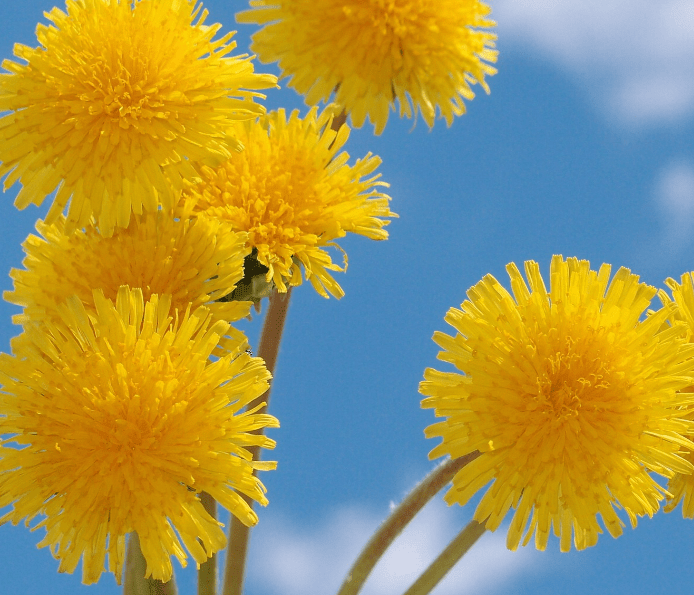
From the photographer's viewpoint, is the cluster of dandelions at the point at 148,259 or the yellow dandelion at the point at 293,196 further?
the yellow dandelion at the point at 293,196

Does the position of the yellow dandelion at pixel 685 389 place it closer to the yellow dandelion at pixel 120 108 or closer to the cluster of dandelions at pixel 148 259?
the cluster of dandelions at pixel 148 259

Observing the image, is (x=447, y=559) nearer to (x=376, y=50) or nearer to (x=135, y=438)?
(x=135, y=438)

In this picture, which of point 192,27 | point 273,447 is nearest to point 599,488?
point 273,447

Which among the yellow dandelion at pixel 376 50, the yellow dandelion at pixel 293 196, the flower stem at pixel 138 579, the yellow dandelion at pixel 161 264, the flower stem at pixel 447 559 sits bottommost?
the flower stem at pixel 138 579

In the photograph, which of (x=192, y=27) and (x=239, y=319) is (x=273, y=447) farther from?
(x=192, y=27)

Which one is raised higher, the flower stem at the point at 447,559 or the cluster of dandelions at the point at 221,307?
the cluster of dandelions at the point at 221,307

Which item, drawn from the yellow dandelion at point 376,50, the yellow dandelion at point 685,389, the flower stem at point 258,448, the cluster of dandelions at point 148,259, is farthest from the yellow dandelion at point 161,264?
the yellow dandelion at point 685,389

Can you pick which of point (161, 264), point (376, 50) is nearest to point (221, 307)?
point (161, 264)
